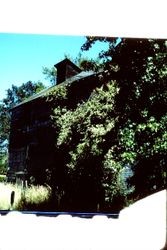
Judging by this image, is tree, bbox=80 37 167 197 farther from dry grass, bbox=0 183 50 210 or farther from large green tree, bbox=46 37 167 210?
dry grass, bbox=0 183 50 210

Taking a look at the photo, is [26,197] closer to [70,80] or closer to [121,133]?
[121,133]

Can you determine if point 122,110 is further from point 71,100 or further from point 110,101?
point 71,100

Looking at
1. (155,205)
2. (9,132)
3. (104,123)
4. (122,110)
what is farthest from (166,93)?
(155,205)

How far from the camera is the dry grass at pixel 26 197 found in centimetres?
463

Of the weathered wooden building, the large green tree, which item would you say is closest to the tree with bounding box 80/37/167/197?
the large green tree

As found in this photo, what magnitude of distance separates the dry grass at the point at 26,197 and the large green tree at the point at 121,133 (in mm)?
304

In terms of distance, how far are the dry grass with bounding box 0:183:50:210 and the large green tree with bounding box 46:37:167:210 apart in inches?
12.0

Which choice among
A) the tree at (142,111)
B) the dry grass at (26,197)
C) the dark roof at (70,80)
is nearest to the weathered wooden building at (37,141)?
the dark roof at (70,80)

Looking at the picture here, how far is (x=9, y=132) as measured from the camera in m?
5.95

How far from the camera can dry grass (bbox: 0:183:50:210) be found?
4.63 metres

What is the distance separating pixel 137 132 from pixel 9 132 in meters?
2.30

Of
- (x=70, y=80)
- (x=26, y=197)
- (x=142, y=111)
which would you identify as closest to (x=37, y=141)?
(x=26, y=197)

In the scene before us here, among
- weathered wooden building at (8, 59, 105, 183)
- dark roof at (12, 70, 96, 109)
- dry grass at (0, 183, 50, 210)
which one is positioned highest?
dark roof at (12, 70, 96, 109)

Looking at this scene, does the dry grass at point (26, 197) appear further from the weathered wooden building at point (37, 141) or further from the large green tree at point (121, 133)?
the large green tree at point (121, 133)
